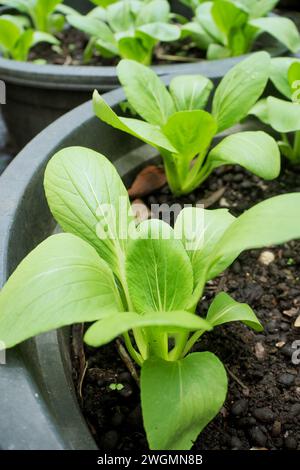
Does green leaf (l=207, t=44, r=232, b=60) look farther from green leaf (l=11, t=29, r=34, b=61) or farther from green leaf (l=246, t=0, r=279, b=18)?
green leaf (l=11, t=29, r=34, b=61)

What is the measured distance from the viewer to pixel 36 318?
526 millimetres

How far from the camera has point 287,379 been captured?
0.75 m

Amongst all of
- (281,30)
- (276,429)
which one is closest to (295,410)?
(276,429)

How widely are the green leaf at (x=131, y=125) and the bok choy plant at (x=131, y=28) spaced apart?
1.53ft

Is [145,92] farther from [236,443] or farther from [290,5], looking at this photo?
[290,5]

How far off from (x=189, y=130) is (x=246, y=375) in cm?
44

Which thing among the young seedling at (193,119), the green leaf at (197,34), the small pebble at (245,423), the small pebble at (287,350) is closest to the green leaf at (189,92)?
the young seedling at (193,119)

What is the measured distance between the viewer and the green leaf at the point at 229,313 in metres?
0.69

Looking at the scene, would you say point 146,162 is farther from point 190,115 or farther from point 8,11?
point 8,11

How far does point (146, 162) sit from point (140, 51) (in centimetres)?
43

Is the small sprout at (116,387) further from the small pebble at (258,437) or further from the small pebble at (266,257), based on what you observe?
the small pebble at (266,257)

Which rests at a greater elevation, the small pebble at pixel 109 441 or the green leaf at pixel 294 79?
the green leaf at pixel 294 79

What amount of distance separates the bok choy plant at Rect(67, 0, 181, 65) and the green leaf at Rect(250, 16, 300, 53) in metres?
0.21
